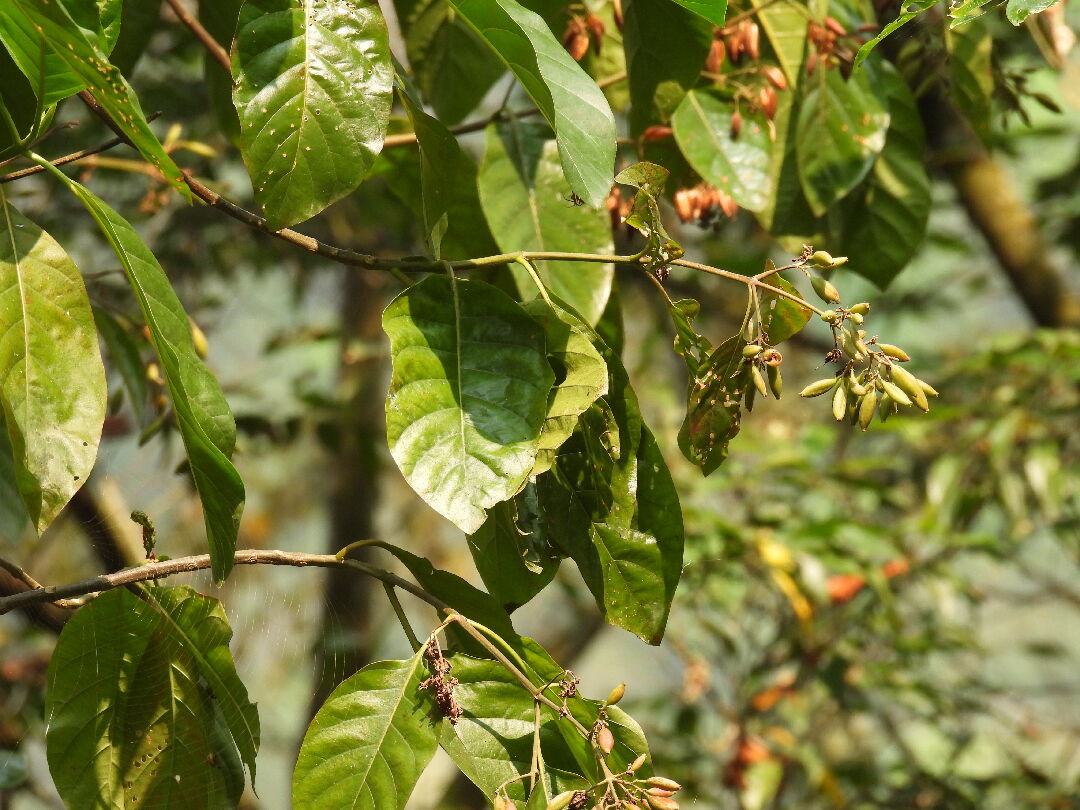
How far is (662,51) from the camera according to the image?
3.34ft

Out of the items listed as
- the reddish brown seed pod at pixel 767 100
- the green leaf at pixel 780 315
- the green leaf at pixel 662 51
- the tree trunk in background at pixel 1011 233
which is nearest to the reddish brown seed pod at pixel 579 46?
the green leaf at pixel 662 51

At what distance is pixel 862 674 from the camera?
2.78 m

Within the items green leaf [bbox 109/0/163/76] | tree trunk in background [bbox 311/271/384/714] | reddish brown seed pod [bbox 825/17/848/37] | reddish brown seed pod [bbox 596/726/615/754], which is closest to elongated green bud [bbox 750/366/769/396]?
reddish brown seed pod [bbox 596/726/615/754]

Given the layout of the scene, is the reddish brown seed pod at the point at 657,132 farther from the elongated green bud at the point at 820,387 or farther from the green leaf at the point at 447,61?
the elongated green bud at the point at 820,387

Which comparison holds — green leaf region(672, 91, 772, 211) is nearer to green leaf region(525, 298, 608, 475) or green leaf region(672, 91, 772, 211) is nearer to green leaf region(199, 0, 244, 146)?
green leaf region(525, 298, 608, 475)

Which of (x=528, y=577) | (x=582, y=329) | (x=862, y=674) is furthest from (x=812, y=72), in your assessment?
(x=862, y=674)

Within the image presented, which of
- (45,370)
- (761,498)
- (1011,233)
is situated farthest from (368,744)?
(1011,233)

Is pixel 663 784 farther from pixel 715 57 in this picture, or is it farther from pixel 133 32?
pixel 133 32

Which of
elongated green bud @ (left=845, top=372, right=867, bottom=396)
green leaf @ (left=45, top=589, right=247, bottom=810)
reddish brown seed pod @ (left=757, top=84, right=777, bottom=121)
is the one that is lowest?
green leaf @ (left=45, top=589, right=247, bottom=810)

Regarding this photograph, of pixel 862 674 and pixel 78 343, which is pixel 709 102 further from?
pixel 862 674

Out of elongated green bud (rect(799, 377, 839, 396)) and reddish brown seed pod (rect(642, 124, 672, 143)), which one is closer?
elongated green bud (rect(799, 377, 839, 396))

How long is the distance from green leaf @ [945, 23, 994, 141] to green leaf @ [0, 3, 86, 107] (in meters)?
0.82

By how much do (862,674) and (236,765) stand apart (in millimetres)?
2226

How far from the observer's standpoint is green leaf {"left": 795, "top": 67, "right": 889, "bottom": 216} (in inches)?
41.3
